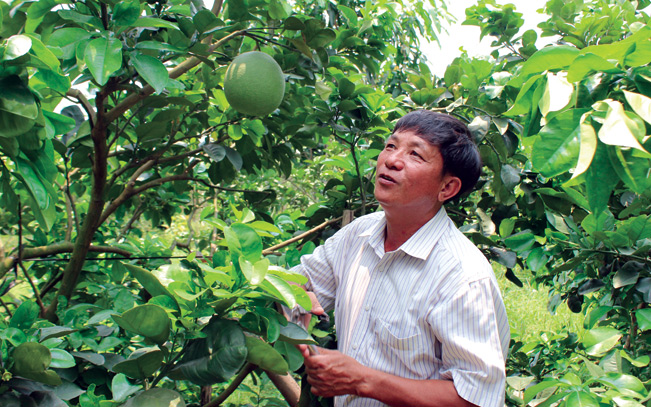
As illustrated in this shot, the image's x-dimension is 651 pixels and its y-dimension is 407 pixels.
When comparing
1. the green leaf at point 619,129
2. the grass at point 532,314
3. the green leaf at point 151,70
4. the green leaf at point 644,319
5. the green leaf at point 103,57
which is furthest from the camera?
the grass at point 532,314

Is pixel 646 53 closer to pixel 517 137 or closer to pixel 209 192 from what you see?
pixel 517 137

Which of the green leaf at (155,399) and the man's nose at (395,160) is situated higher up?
the man's nose at (395,160)

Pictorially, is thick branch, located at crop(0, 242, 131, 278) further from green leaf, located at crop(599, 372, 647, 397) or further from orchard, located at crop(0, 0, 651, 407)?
green leaf, located at crop(599, 372, 647, 397)

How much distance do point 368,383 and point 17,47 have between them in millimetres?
1050

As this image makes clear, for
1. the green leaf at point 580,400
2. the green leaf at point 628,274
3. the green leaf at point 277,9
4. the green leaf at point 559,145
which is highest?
the green leaf at point 277,9

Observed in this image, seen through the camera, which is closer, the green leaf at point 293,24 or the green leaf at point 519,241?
the green leaf at point 293,24

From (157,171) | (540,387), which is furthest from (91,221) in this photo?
(540,387)

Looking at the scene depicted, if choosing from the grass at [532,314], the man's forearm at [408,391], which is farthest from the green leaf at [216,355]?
the grass at [532,314]

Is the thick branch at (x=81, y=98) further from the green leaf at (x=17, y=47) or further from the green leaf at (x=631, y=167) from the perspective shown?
the green leaf at (x=631, y=167)

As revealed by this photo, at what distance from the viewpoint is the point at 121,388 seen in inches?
38.3

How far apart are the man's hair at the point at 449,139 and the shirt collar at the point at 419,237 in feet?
0.46

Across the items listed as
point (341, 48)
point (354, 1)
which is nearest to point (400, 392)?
point (341, 48)

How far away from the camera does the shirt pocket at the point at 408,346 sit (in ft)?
Answer: 4.27

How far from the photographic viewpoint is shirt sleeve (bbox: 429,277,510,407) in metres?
1.18
